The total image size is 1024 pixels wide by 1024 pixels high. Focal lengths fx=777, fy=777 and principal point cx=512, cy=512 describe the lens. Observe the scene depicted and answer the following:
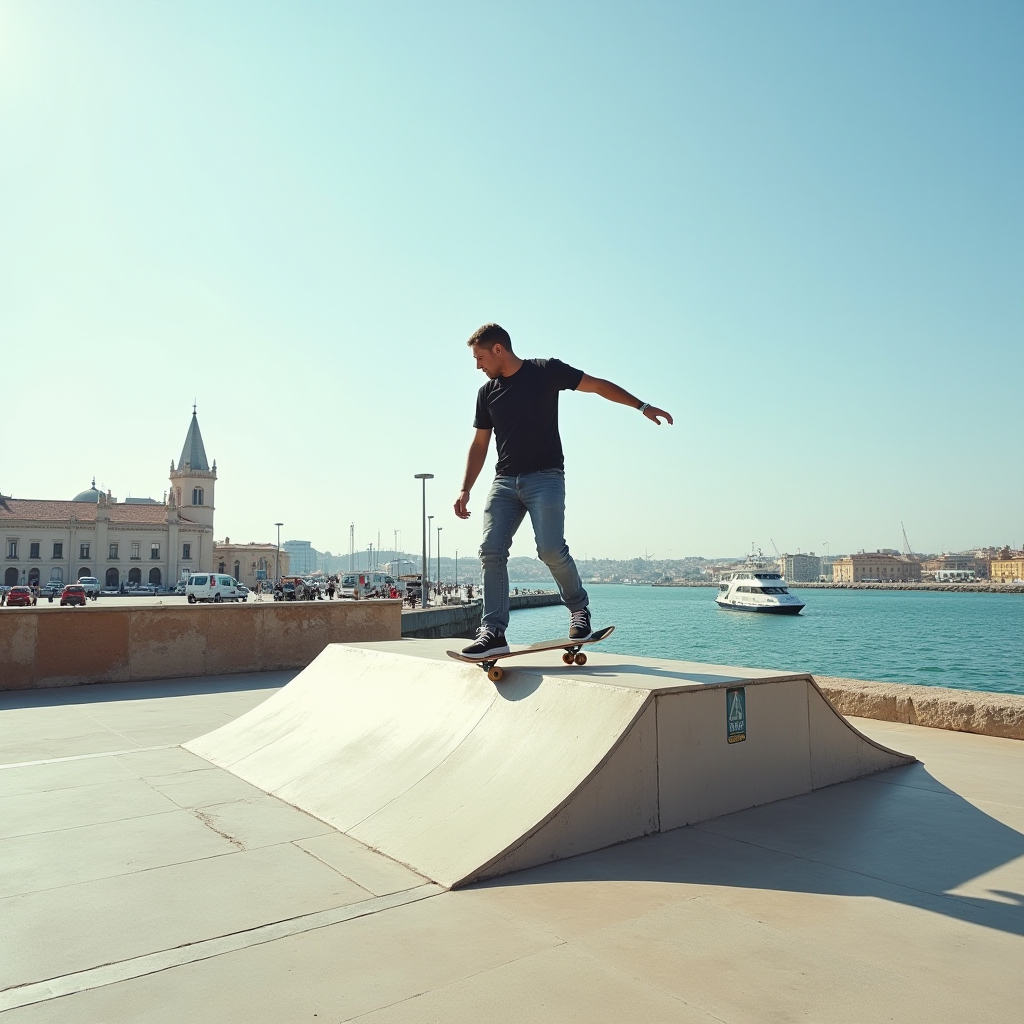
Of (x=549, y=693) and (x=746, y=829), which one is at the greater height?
(x=549, y=693)

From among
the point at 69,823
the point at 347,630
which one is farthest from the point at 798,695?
the point at 347,630

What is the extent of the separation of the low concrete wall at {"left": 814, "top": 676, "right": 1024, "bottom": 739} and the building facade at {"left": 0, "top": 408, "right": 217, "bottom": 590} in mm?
99696

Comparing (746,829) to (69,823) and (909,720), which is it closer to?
(69,823)

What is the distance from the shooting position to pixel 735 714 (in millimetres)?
4039

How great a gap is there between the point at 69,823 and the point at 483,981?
107 inches

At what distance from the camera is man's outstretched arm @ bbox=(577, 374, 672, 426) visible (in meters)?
4.70

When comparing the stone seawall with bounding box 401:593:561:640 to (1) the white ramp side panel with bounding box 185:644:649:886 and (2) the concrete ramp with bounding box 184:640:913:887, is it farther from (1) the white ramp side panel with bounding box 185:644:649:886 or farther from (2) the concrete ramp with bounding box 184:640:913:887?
(2) the concrete ramp with bounding box 184:640:913:887

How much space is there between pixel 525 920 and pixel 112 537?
108 metres

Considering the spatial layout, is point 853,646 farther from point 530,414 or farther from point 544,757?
point 544,757

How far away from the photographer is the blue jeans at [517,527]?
15.0 ft

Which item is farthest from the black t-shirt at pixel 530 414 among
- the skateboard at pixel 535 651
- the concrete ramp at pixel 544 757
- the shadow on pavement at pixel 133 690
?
the shadow on pavement at pixel 133 690

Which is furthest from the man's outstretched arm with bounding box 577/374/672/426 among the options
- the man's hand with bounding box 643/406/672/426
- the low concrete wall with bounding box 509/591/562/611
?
the low concrete wall with bounding box 509/591/562/611

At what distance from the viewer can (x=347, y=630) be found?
11867mm

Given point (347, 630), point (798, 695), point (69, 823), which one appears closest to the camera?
point (69, 823)
